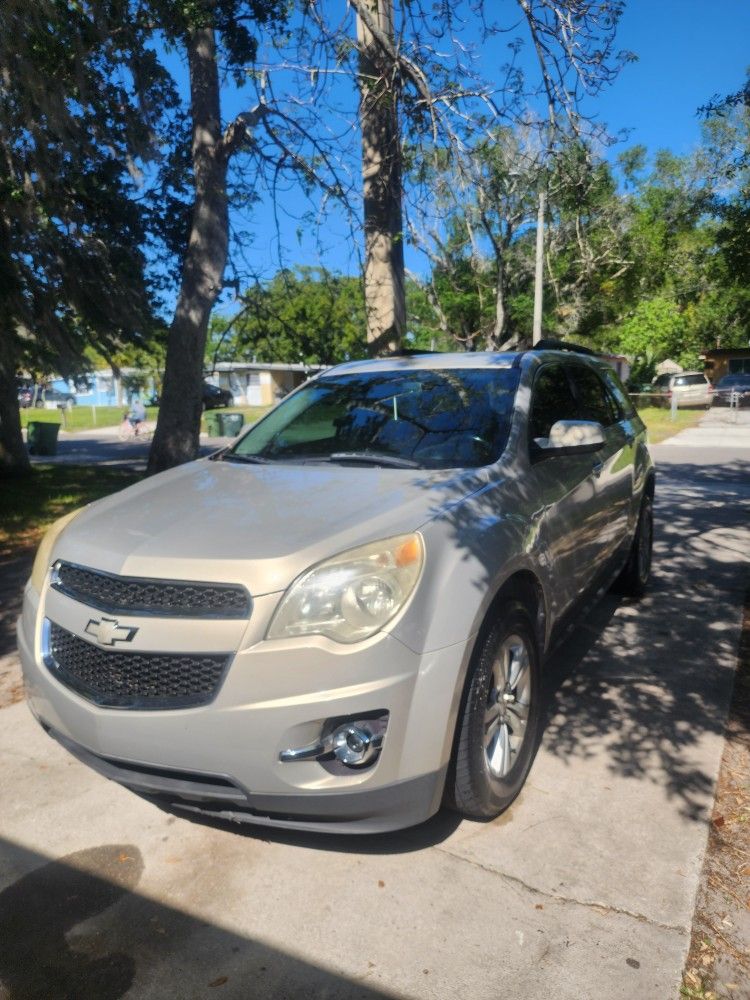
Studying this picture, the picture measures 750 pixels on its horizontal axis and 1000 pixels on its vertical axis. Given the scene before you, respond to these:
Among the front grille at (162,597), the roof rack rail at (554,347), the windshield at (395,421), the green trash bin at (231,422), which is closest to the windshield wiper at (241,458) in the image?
the windshield at (395,421)

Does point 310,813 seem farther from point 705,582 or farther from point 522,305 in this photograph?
point 522,305

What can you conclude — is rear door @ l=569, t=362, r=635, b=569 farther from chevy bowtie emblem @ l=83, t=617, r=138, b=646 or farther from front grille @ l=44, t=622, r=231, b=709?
chevy bowtie emblem @ l=83, t=617, r=138, b=646

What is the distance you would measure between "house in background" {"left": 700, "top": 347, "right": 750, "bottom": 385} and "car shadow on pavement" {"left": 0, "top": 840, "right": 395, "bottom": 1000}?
53950 millimetres

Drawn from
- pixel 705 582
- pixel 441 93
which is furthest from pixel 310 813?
pixel 441 93

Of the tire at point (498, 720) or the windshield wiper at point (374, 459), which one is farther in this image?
the windshield wiper at point (374, 459)

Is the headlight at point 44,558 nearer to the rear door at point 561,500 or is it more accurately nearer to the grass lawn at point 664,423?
the rear door at point 561,500

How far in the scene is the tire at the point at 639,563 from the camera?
5.61 metres

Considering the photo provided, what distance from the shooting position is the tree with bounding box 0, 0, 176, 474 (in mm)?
8281

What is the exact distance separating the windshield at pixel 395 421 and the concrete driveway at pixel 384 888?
1.49 metres

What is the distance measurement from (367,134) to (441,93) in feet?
3.02

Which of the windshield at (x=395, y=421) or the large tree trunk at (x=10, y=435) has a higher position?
the windshield at (x=395, y=421)

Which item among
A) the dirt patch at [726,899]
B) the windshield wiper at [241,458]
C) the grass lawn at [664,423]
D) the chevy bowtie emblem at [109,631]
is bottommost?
the grass lawn at [664,423]

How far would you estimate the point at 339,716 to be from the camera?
2.38 meters

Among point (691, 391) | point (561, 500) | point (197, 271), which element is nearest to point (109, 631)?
point (561, 500)
